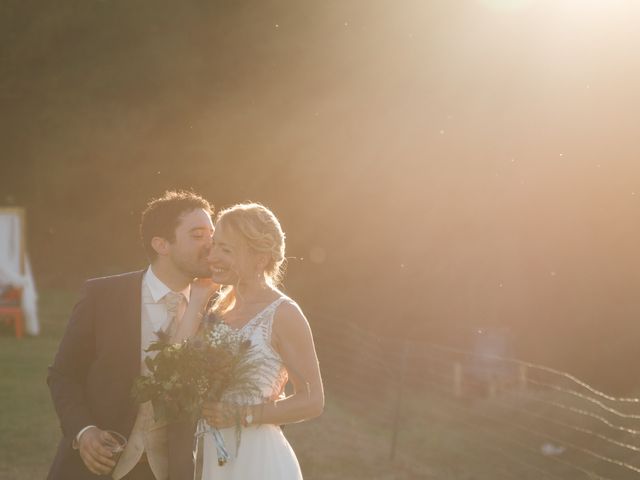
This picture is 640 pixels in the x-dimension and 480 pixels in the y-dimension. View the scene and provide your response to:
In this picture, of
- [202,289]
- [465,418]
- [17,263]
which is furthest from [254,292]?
[17,263]

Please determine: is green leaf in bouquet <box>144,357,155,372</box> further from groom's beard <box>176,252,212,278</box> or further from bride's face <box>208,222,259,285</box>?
groom's beard <box>176,252,212,278</box>

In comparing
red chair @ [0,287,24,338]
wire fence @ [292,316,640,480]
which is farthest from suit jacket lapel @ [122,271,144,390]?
red chair @ [0,287,24,338]

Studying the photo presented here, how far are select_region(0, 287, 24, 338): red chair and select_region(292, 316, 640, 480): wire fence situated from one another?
697 centimetres

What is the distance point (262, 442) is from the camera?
5.17 meters

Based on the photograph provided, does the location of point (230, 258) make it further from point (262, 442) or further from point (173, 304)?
point (262, 442)

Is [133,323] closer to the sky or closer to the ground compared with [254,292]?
closer to the ground

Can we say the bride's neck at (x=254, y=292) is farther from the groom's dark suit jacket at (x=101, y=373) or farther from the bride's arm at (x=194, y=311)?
the groom's dark suit jacket at (x=101, y=373)

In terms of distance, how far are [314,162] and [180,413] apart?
62.6 ft

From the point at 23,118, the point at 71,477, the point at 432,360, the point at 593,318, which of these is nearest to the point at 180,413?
the point at 71,477

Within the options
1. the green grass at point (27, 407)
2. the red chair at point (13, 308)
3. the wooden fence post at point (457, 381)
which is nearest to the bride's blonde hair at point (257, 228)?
A: the green grass at point (27, 407)

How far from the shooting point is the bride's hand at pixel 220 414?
15.8 feet

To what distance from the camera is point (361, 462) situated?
11.7 meters

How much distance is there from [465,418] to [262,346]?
7.72 metres

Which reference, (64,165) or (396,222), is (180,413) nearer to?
(396,222)
